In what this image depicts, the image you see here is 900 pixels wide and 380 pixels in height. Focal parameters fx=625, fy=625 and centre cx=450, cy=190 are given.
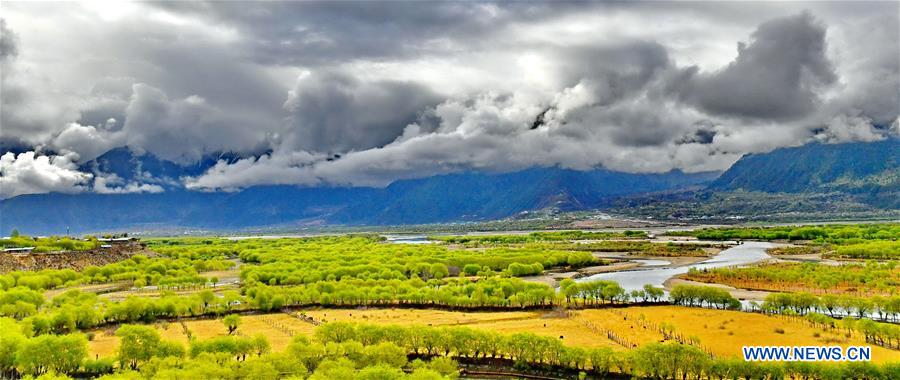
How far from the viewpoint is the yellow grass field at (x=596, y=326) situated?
85438 millimetres

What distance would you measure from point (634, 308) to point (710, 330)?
1992cm

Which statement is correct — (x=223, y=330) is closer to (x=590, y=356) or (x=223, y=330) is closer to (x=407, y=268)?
(x=590, y=356)

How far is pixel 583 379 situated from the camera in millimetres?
71125

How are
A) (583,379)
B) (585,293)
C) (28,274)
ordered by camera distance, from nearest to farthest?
(583,379) < (585,293) < (28,274)

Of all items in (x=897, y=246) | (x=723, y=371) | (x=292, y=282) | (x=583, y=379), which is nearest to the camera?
(x=723, y=371)

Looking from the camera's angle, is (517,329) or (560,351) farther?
(517,329)

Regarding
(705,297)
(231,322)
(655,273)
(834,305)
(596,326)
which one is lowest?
(655,273)

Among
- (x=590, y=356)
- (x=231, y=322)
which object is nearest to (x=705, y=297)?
(x=590, y=356)

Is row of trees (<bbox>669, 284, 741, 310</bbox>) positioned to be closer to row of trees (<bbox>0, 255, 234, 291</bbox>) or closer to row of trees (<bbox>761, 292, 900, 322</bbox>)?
row of trees (<bbox>761, 292, 900, 322</bbox>)

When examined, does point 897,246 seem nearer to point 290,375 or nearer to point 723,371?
point 723,371

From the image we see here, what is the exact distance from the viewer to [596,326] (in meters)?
97.1

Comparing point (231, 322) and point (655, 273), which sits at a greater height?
point (231, 322)

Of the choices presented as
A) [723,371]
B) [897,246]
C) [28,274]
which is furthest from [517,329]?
[897,246]

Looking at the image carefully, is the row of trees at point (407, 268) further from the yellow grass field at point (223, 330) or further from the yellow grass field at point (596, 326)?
the yellow grass field at point (223, 330)
